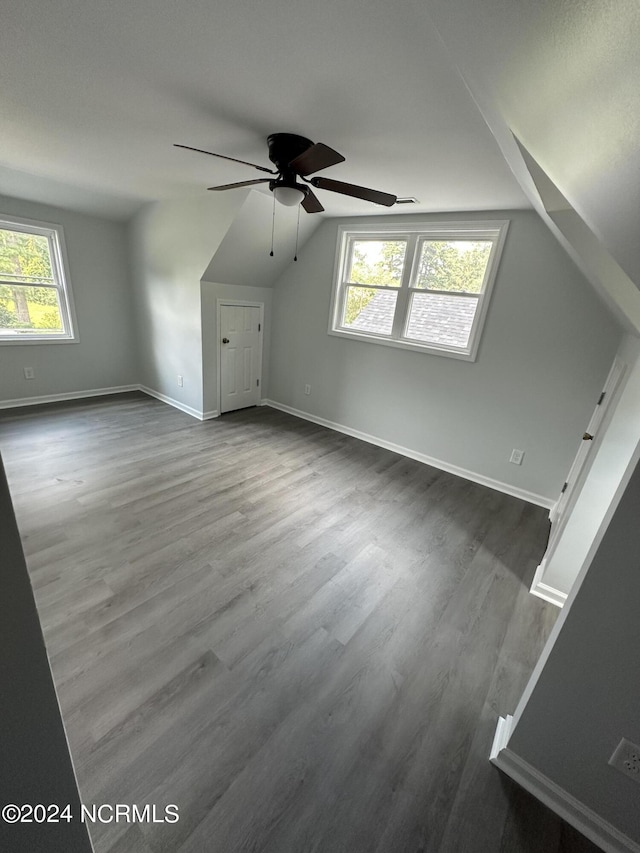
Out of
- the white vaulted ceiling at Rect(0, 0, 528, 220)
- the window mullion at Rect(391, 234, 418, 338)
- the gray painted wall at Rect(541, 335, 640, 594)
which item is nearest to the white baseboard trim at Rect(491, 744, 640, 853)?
the gray painted wall at Rect(541, 335, 640, 594)

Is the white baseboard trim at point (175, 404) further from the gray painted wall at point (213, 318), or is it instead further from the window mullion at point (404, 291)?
the window mullion at point (404, 291)

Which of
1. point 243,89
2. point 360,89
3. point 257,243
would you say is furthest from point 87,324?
point 360,89

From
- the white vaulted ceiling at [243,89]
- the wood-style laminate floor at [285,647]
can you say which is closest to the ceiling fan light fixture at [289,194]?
the white vaulted ceiling at [243,89]

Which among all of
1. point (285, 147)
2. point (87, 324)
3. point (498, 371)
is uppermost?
point (285, 147)

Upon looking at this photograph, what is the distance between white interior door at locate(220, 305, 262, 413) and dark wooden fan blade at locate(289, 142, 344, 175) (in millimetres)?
2506

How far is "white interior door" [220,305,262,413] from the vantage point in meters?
4.18

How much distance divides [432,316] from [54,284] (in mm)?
4496

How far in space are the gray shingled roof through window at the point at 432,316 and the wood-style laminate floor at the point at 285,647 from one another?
1491mm

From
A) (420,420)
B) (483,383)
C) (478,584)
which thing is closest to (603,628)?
(478,584)

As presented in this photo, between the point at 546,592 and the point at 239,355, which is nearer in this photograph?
the point at 546,592

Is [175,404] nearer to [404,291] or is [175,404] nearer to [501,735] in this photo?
[404,291]

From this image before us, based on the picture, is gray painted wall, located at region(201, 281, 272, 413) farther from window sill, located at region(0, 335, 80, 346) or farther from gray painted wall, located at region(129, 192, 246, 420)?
window sill, located at region(0, 335, 80, 346)

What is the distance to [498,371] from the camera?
9.98 feet

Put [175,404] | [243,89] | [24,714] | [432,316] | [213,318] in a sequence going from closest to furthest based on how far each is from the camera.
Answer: [24,714]
[243,89]
[432,316]
[213,318]
[175,404]
